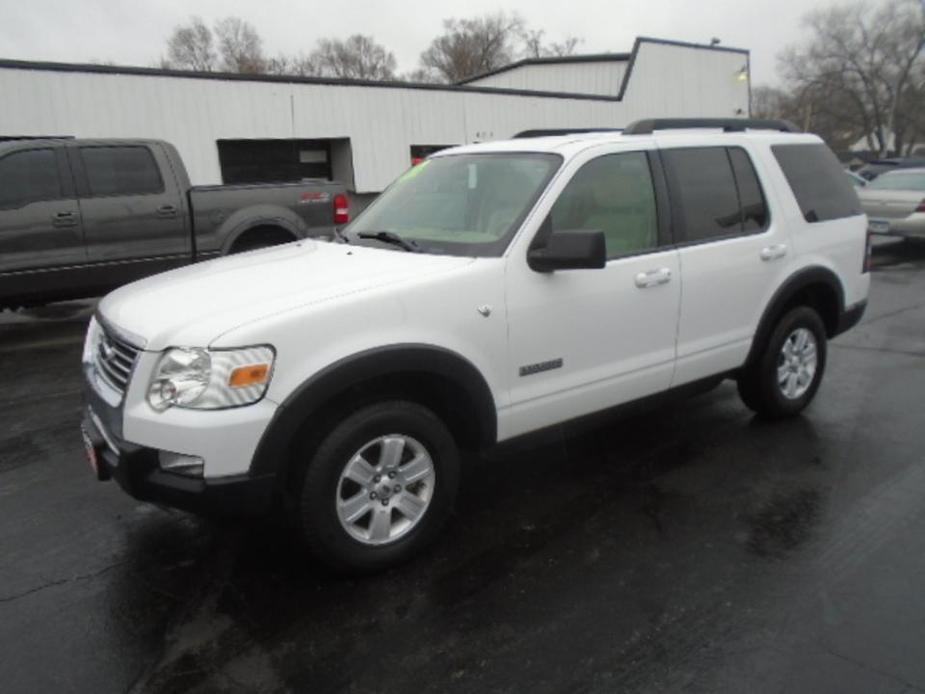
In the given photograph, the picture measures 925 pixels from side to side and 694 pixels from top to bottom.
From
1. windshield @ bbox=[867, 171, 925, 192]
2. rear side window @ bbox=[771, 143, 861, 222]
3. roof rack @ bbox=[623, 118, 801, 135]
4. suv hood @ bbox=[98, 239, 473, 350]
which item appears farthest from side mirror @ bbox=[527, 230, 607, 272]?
windshield @ bbox=[867, 171, 925, 192]

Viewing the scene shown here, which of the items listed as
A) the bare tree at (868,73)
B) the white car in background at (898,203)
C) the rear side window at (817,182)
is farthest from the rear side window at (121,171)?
the bare tree at (868,73)

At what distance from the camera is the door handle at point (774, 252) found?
4.32 meters

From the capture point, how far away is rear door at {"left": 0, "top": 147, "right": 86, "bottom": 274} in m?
7.07

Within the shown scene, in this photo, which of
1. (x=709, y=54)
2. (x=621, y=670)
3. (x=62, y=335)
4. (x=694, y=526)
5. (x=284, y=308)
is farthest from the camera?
(x=709, y=54)

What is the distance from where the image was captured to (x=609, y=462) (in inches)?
170

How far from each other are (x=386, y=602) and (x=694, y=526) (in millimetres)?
→ 1543

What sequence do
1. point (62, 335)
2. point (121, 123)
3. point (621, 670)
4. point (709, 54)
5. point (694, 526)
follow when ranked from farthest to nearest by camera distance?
point (709, 54), point (121, 123), point (62, 335), point (694, 526), point (621, 670)

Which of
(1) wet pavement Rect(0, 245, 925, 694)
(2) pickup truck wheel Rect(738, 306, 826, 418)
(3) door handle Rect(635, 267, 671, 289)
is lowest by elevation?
(1) wet pavement Rect(0, 245, 925, 694)

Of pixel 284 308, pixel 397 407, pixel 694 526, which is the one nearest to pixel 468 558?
pixel 397 407

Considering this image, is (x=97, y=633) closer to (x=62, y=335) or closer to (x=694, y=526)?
(x=694, y=526)

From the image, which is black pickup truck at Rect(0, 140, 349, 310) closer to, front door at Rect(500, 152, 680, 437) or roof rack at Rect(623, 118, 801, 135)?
roof rack at Rect(623, 118, 801, 135)

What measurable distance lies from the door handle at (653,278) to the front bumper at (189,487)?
206 centimetres

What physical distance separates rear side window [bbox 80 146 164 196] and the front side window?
573cm

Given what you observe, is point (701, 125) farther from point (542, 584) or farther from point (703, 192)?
point (542, 584)
